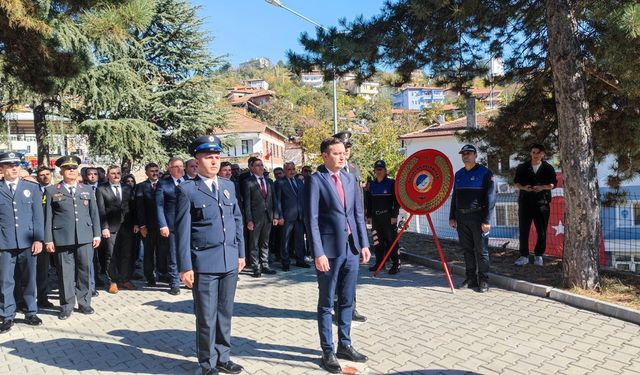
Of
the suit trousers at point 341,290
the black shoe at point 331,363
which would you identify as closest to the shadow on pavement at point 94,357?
the black shoe at point 331,363

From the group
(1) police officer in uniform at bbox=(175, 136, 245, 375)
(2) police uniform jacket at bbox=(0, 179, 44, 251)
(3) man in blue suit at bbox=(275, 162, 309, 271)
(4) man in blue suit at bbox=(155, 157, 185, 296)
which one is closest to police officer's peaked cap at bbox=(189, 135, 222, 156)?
(1) police officer in uniform at bbox=(175, 136, 245, 375)

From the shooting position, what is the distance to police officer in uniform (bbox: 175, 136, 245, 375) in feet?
13.3

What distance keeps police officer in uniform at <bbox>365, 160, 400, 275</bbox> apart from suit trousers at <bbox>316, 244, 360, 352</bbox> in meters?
3.87

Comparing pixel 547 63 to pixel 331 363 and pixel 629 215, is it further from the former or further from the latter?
pixel 331 363

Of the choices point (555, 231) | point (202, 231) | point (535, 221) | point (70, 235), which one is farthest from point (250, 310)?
point (555, 231)

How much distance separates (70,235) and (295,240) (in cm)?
421

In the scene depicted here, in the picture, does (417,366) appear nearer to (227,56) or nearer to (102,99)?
→ (102,99)

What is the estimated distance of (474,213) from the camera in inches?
262

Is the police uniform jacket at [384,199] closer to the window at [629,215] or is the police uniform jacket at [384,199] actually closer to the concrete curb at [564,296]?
the concrete curb at [564,296]

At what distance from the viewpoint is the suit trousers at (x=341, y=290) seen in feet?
13.9

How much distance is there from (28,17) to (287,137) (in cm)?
6360

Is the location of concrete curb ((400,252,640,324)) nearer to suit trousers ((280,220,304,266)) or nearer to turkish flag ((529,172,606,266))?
turkish flag ((529,172,606,266))

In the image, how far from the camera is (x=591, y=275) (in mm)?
6148

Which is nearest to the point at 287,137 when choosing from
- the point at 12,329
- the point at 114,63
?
the point at 114,63
